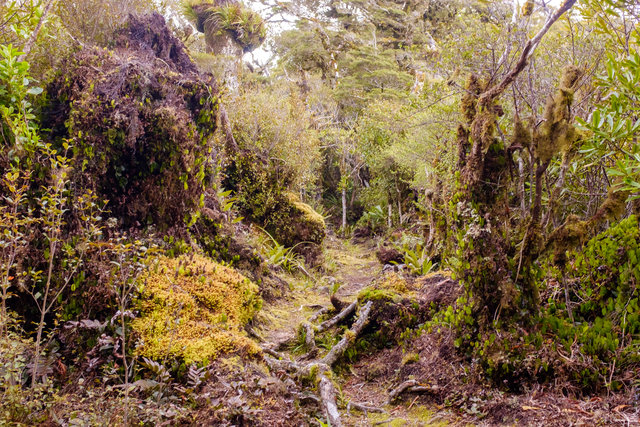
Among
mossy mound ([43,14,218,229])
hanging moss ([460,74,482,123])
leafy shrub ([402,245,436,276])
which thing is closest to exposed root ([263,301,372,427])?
leafy shrub ([402,245,436,276])

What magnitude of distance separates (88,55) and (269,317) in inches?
182

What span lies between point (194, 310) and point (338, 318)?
2.31m

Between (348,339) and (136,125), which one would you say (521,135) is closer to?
(348,339)

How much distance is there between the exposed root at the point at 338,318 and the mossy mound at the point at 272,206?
4084 mm

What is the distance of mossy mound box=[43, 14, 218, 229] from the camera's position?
4938 mm

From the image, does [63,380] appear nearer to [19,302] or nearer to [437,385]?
[19,302]

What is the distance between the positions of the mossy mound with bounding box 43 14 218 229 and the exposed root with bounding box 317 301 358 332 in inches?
103

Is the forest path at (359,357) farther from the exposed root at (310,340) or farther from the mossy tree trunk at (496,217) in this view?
the mossy tree trunk at (496,217)

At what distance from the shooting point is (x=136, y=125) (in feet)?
17.0

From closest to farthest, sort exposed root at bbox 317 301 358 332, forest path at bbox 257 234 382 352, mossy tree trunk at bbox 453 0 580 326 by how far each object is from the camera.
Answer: mossy tree trunk at bbox 453 0 580 326 → exposed root at bbox 317 301 358 332 → forest path at bbox 257 234 382 352

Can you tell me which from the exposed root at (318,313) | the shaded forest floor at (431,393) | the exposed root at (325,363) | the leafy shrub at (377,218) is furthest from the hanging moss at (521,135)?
the leafy shrub at (377,218)

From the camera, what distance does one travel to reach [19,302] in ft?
13.5

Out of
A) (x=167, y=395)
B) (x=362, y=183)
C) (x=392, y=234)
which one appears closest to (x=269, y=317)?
(x=167, y=395)

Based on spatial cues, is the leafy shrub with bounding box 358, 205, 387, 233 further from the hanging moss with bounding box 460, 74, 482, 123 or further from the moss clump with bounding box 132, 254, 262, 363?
the hanging moss with bounding box 460, 74, 482, 123
